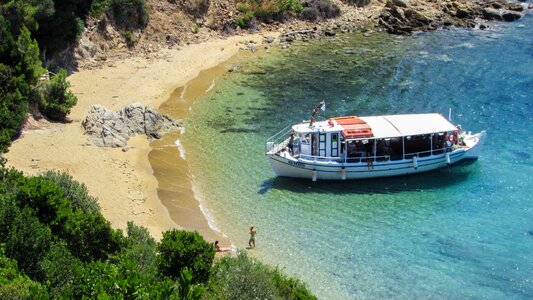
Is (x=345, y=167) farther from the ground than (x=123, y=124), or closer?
closer

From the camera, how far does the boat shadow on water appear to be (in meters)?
39.9

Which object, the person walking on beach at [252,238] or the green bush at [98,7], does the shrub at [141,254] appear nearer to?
the person walking on beach at [252,238]

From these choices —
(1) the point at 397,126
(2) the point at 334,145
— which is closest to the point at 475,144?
(1) the point at 397,126

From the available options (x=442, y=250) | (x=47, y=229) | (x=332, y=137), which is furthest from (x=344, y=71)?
(x=47, y=229)

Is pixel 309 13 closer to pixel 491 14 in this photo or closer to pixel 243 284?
pixel 491 14

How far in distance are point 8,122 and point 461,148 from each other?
30456 millimetres

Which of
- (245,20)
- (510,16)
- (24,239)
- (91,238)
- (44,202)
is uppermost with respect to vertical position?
(24,239)

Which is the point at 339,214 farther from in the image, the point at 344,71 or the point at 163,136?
the point at 344,71

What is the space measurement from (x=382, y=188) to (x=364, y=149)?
3.01 m

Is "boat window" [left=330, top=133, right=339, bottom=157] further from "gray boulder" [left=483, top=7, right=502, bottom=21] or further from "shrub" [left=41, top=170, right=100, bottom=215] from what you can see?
"gray boulder" [left=483, top=7, right=502, bottom=21]

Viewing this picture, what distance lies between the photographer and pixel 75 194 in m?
32.9

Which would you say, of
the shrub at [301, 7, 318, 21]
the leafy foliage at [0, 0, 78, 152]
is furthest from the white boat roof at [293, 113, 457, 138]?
the shrub at [301, 7, 318, 21]

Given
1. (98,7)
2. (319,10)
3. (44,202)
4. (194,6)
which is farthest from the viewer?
(319,10)

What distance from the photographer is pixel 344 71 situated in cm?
6091
